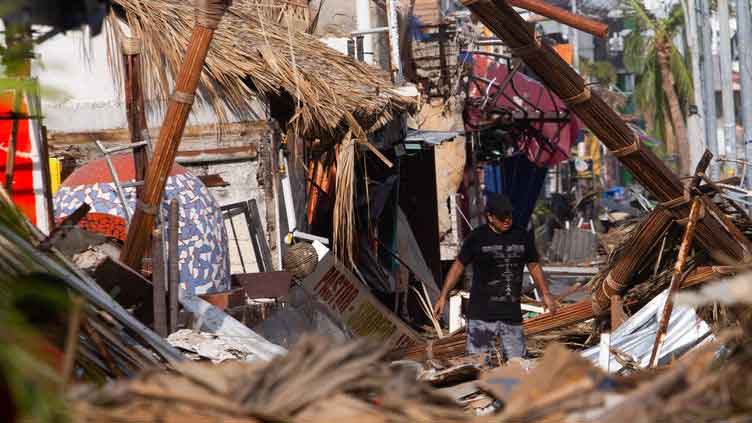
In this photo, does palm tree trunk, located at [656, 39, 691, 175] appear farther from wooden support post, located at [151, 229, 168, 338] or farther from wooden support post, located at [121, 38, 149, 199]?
wooden support post, located at [151, 229, 168, 338]

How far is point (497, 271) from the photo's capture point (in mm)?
8625

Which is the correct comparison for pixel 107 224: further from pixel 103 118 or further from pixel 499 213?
pixel 499 213

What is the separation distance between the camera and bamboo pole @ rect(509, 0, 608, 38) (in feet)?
26.2

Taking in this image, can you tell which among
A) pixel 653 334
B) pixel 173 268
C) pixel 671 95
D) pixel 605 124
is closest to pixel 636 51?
pixel 671 95

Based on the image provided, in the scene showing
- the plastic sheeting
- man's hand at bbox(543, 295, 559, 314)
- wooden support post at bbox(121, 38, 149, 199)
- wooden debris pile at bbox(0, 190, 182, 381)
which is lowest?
the plastic sheeting

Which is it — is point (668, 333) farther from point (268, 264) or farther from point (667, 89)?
point (667, 89)

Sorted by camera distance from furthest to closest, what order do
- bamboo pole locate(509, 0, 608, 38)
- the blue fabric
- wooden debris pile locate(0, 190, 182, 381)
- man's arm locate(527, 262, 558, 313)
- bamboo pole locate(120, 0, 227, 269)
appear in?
the blue fabric, man's arm locate(527, 262, 558, 313), bamboo pole locate(509, 0, 608, 38), bamboo pole locate(120, 0, 227, 269), wooden debris pile locate(0, 190, 182, 381)

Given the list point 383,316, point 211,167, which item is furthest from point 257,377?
point 383,316

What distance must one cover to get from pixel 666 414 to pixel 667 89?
46.8 meters

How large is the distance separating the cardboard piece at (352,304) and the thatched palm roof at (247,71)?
3.96 feet

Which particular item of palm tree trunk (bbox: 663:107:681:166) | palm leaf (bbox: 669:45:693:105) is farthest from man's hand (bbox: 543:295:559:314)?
palm tree trunk (bbox: 663:107:681:166)

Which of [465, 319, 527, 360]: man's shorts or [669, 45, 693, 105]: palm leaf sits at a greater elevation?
[669, 45, 693, 105]: palm leaf

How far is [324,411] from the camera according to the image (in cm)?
245

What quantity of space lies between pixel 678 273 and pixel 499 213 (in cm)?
146
